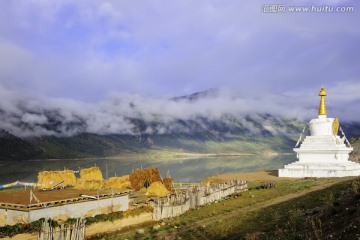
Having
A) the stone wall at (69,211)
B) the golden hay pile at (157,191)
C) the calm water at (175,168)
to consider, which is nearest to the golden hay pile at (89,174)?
the golden hay pile at (157,191)

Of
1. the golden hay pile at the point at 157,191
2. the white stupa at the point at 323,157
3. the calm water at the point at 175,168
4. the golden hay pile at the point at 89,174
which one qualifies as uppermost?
the white stupa at the point at 323,157

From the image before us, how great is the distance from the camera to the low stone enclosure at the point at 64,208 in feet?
71.2

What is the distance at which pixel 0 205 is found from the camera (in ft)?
75.9

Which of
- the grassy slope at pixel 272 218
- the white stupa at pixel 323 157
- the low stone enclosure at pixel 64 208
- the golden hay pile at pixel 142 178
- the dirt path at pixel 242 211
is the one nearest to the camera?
the grassy slope at pixel 272 218

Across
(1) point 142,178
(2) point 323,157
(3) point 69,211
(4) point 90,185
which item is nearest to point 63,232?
(3) point 69,211

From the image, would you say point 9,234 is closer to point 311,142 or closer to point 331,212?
point 331,212

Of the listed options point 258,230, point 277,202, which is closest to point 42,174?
point 277,202

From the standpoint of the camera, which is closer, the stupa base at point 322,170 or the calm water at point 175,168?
the stupa base at point 322,170

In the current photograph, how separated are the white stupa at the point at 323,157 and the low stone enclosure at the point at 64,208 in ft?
99.8

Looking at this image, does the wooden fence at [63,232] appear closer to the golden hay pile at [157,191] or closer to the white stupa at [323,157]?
the golden hay pile at [157,191]

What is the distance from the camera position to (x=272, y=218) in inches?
899

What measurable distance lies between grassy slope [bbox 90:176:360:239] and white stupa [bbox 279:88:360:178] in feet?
43.6

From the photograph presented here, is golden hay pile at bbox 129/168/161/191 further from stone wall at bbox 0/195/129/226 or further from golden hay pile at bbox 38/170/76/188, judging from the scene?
stone wall at bbox 0/195/129/226

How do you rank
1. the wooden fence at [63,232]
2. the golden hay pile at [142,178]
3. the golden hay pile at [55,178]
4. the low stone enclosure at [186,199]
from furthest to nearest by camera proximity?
the golden hay pile at [55,178] < the golden hay pile at [142,178] < the low stone enclosure at [186,199] < the wooden fence at [63,232]
